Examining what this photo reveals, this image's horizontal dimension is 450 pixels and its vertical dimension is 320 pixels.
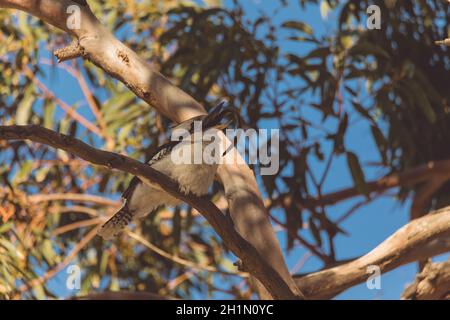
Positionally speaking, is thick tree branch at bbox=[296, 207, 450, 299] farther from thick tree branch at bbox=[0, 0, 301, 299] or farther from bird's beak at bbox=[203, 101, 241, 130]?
bird's beak at bbox=[203, 101, 241, 130]

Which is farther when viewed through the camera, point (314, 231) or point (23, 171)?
point (23, 171)

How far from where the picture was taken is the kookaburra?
11.2 feet

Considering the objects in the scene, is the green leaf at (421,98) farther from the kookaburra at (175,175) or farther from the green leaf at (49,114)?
the green leaf at (49,114)

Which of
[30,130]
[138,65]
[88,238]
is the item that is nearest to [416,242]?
[138,65]

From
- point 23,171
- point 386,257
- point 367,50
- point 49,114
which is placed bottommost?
point 386,257

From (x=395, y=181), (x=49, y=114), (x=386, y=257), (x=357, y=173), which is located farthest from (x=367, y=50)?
(x=49, y=114)

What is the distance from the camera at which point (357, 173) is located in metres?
4.35

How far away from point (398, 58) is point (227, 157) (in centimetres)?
196

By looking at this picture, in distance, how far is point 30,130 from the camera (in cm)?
267

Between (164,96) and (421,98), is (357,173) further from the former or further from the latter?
(164,96)

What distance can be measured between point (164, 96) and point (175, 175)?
1.38 feet

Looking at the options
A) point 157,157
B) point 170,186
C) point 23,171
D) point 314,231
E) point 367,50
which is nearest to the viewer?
point 170,186

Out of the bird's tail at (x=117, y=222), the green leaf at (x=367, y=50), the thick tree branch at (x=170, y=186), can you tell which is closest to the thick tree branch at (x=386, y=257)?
the thick tree branch at (x=170, y=186)

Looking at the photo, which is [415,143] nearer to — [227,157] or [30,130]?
[227,157]
